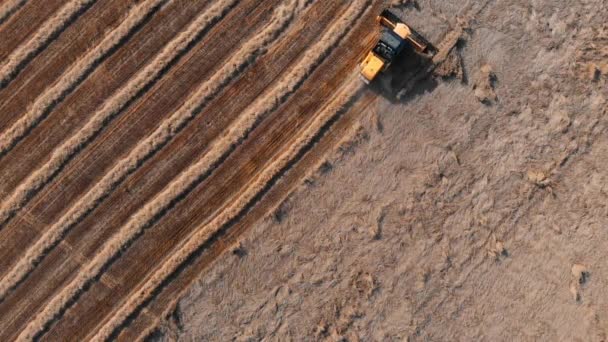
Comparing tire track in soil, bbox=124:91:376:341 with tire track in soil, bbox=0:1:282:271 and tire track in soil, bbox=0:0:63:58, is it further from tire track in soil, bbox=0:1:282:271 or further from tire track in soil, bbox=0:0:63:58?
tire track in soil, bbox=0:0:63:58

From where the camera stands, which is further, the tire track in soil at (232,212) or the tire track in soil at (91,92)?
the tire track in soil at (91,92)

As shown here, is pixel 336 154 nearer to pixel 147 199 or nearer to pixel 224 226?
pixel 224 226

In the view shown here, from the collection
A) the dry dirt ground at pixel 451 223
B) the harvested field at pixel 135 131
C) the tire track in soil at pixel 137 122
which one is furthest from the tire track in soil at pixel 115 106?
the dry dirt ground at pixel 451 223

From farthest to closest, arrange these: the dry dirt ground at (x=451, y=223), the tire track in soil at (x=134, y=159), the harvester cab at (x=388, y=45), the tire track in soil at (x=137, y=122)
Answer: the tire track in soil at (x=137, y=122)
the tire track in soil at (x=134, y=159)
the dry dirt ground at (x=451, y=223)
the harvester cab at (x=388, y=45)

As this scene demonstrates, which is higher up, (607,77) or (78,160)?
(607,77)

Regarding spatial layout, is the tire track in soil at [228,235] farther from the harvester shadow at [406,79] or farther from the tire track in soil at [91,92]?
the tire track in soil at [91,92]

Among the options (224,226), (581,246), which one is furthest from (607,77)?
(224,226)

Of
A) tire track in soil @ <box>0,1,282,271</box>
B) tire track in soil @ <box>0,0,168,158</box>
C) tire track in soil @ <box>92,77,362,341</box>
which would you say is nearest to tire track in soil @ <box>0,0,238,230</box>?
tire track in soil @ <box>0,1,282,271</box>

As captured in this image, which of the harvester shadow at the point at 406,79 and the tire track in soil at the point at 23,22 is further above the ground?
the harvester shadow at the point at 406,79
